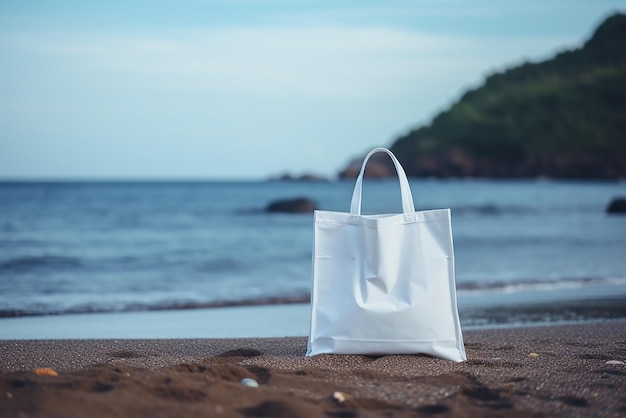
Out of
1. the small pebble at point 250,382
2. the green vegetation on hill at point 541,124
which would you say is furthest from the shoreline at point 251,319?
the green vegetation on hill at point 541,124

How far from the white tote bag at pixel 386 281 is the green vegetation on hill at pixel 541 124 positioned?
105825 millimetres

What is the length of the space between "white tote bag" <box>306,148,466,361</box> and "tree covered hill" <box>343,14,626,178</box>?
106 m

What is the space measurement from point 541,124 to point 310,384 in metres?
113

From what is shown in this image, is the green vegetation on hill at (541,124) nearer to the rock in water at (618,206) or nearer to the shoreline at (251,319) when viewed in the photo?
the rock in water at (618,206)

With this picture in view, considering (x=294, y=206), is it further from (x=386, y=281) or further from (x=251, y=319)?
(x=386, y=281)

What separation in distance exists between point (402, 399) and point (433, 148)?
388ft

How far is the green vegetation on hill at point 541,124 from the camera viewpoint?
347 ft

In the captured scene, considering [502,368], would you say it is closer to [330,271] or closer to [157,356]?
[330,271]

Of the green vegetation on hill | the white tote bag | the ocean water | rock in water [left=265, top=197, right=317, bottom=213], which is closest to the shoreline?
the ocean water

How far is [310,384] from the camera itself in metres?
4.60

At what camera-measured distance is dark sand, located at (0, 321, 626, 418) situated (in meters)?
3.92

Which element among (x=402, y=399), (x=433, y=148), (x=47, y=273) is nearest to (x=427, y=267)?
(x=402, y=399)

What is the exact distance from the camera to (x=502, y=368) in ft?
18.0

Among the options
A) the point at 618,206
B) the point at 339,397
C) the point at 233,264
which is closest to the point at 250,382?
the point at 339,397
